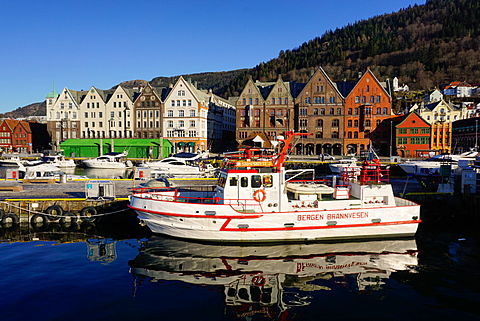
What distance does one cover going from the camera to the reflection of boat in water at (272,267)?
13539 millimetres

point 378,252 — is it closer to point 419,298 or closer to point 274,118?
point 419,298

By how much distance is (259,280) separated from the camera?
14.7m

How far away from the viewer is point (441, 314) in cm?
1195

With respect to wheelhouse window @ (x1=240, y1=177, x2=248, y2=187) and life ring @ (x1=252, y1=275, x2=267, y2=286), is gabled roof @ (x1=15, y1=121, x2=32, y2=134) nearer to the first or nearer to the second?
wheelhouse window @ (x1=240, y1=177, x2=248, y2=187)

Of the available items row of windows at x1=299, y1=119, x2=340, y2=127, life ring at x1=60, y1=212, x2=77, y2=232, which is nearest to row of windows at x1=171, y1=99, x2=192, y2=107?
row of windows at x1=299, y1=119, x2=340, y2=127

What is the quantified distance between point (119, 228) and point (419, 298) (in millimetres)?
18632

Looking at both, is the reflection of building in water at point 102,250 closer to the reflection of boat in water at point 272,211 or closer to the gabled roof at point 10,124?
the reflection of boat in water at point 272,211

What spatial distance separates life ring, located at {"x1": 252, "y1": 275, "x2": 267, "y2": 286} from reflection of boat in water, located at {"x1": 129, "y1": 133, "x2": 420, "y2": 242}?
153 inches

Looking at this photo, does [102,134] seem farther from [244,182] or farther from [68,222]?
[244,182]

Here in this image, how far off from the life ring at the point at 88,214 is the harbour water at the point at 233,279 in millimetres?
2192

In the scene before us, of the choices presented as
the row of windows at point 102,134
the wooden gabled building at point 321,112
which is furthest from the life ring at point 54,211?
the row of windows at point 102,134

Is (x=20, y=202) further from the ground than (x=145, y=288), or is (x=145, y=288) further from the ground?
(x=20, y=202)

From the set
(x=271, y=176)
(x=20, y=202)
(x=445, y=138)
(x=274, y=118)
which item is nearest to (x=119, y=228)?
(x=20, y=202)

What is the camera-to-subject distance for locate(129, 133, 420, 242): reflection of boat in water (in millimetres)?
18578
